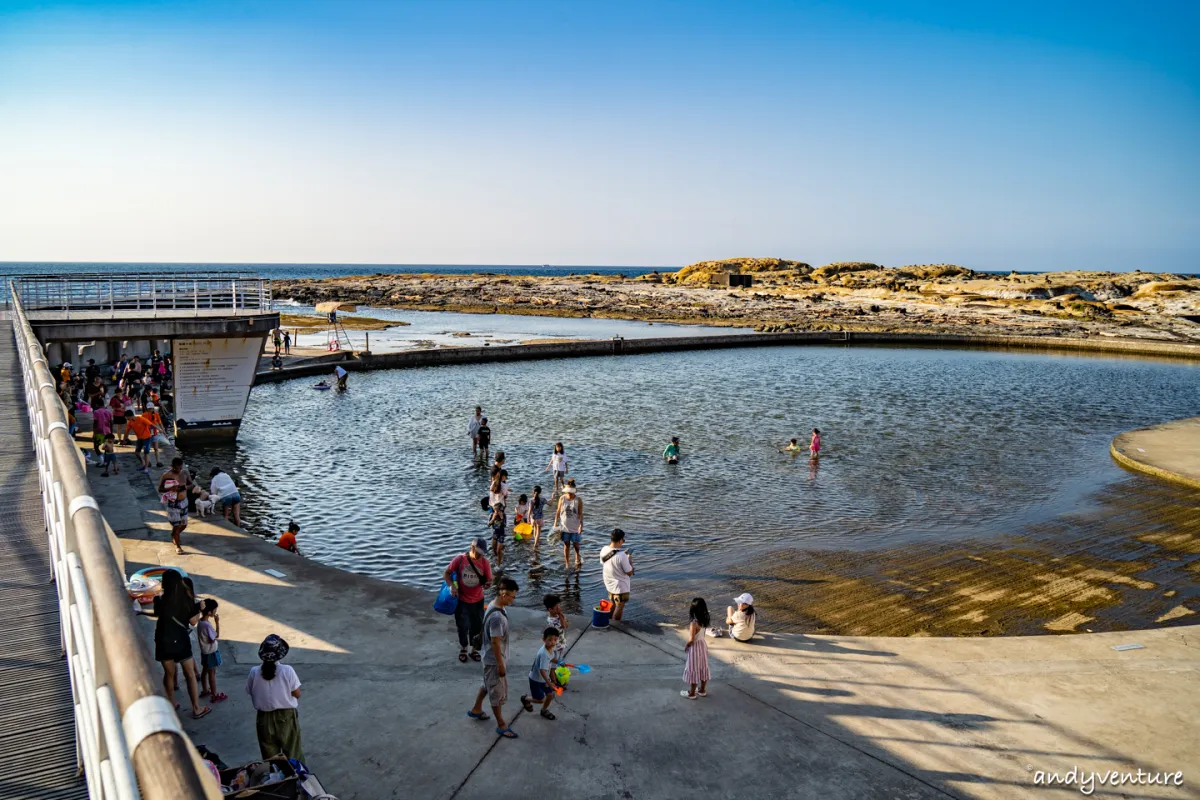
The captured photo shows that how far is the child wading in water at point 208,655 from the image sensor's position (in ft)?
28.8

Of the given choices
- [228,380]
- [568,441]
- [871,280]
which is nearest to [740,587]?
[568,441]

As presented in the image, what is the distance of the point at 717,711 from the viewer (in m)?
9.19

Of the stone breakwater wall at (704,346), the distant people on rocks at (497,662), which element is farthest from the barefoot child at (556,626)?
the stone breakwater wall at (704,346)

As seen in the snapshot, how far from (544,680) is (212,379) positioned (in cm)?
2007

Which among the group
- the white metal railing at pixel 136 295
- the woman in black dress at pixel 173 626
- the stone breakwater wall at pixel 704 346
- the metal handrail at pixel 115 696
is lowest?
the woman in black dress at pixel 173 626

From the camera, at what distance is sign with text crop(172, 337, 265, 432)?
79.4 feet

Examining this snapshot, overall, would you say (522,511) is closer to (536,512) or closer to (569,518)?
(536,512)

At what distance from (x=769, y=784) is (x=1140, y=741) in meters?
4.46

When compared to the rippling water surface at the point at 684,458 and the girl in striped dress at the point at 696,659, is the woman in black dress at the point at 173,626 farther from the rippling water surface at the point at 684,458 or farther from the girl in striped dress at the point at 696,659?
the rippling water surface at the point at 684,458

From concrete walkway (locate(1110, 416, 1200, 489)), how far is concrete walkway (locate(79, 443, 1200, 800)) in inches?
559

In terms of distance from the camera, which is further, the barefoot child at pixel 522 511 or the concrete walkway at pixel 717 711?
the barefoot child at pixel 522 511

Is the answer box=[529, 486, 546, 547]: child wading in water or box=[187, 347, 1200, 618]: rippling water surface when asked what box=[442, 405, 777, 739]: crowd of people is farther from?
box=[529, 486, 546, 547]: child wading in water

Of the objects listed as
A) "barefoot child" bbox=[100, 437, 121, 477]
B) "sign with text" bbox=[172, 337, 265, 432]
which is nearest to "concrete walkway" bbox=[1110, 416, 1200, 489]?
"sign with text" bbox=[172, 337, 265, 432]

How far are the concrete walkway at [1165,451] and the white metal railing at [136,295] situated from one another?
90.2ft
